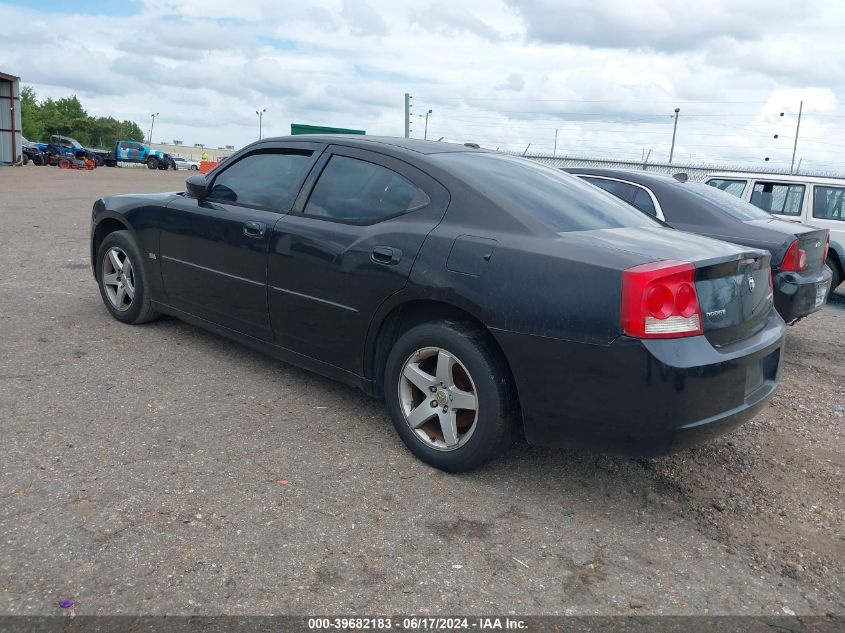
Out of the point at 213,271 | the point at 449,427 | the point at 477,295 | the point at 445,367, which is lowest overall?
the point at 449,427

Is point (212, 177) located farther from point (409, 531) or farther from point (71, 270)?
point (71, 270)

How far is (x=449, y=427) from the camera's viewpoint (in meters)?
3.49

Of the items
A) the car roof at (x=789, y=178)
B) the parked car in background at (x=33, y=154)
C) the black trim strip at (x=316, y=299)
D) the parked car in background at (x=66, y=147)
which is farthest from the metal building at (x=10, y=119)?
the black trim strip at (x=316, y=299)

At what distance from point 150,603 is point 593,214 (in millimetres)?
2703

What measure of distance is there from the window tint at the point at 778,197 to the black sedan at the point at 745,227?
10.0 ft

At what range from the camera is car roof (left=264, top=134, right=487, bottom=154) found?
13.5ft

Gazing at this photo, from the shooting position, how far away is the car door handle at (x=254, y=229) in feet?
14.1

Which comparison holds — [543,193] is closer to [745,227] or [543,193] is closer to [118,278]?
Result: [745,227]

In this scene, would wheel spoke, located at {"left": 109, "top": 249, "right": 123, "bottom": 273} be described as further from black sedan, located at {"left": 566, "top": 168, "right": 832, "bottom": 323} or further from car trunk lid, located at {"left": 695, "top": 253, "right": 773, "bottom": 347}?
black sedan, located at {"left": 566, "top": 168, "right": 832, "bottom": 323}

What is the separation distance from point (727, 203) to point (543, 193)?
3.52m

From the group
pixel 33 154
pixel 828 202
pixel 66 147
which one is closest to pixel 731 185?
pixel 828 202

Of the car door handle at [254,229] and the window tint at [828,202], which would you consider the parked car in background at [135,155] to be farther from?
the car door handle at [254,229]

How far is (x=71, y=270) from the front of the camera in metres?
Result: 7.88

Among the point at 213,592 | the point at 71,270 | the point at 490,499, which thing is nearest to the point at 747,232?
the point at 490,499
